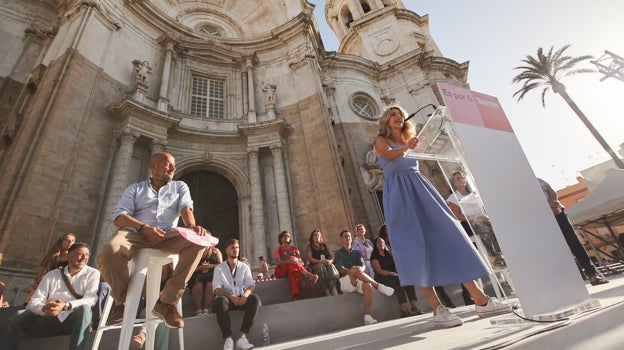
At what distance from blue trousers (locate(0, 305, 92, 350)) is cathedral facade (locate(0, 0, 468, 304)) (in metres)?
5.19

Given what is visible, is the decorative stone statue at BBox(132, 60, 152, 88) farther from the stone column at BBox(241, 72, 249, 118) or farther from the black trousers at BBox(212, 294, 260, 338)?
the black trousers at BBox(212, 294, 260, 338)

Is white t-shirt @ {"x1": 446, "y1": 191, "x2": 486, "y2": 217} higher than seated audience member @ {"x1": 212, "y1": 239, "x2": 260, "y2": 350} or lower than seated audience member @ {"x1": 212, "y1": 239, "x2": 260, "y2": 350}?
higher

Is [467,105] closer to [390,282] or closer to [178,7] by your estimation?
[390,282]

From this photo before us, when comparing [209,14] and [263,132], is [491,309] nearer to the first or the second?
[263,132]

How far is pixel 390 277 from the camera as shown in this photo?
561cm

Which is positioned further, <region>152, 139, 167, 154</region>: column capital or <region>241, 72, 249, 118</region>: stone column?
<region>241, 72, 249, 118</region>: stone column

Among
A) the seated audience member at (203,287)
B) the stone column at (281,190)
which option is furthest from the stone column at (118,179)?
the stone column at (281,190)

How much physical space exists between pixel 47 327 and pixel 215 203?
8943 mm

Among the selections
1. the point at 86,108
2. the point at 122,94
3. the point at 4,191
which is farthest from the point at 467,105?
the point at 122,94

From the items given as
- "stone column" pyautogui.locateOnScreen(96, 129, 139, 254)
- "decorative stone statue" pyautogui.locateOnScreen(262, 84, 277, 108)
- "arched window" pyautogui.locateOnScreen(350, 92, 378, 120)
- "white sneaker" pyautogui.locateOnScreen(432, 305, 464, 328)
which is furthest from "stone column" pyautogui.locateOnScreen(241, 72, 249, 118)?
"white sneaker" pyautogui.locateOnScreen(432, 305, 464, 328)

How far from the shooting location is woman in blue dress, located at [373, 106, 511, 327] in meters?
2.48

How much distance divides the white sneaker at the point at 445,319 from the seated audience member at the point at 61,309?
Result: 3900mm

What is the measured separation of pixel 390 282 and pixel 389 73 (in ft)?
59.8

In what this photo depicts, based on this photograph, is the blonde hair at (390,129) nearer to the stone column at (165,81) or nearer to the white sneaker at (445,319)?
the white sneaker at (445,319)
